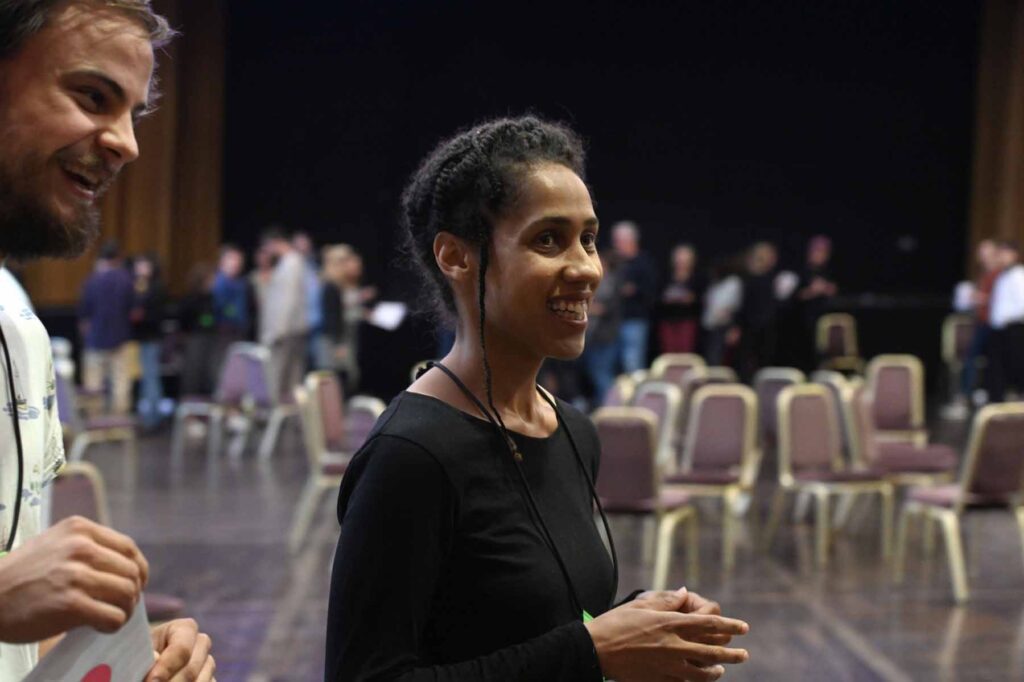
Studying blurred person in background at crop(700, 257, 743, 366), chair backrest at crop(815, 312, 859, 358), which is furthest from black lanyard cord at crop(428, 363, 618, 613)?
chair backrest at crop(815, 312, 859, 358)

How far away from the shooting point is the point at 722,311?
38.8ft

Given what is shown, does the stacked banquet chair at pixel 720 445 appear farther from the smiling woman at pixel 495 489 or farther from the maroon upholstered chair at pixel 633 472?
the smiling woman at pixel 495 489

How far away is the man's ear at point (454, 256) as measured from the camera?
1.55m

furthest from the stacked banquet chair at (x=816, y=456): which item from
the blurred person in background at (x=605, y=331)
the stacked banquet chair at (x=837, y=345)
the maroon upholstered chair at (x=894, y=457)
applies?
the stacked banquet chair at (x=837, y=345)

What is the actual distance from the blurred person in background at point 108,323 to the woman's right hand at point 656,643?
28.9 ft

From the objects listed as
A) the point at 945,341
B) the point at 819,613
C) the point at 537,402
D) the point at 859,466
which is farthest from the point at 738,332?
the point at 537,402

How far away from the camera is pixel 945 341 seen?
13.2 meters

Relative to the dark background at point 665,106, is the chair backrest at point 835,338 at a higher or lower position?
lower

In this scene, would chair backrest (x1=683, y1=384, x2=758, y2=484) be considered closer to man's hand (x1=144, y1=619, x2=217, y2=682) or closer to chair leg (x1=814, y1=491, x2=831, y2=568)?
chair leg (x1=814, y1=491, x2=831, y2=568)

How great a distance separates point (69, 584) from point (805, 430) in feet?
18.7

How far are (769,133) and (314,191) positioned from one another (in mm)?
5981

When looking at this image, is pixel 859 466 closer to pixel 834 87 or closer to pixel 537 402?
pixel 537 402

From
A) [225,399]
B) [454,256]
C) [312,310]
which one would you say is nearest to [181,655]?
[454,256]

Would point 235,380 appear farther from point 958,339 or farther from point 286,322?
point 958,339
